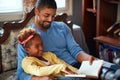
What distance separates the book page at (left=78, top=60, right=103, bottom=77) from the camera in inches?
64.8

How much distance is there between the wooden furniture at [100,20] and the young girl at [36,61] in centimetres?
102

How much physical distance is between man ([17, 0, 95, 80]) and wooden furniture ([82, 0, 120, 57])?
0.72 meters

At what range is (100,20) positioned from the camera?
8.74 feet

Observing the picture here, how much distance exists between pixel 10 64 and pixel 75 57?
638 millimetres

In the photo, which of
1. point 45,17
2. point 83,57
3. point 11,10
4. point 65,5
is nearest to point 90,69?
point 83,57

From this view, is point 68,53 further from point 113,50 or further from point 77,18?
point 77,18

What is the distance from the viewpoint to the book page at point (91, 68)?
164cm

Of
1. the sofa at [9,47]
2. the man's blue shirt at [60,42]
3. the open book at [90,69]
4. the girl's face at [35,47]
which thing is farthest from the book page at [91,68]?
the sofa at [9,47]

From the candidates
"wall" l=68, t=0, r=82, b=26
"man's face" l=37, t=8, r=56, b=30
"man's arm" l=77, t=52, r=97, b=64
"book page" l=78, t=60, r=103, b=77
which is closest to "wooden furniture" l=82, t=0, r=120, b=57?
"wall" l=68, t=0, r=82, b=26

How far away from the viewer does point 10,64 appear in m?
2.14

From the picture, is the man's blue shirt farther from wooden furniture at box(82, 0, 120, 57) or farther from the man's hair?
wooden furniture at box(82, 0, 120, 57)

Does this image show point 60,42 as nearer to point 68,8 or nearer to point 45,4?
point 45,4

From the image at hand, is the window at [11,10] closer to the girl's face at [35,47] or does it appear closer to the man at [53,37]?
the man at [53,37]

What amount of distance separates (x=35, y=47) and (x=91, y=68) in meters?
0.44
